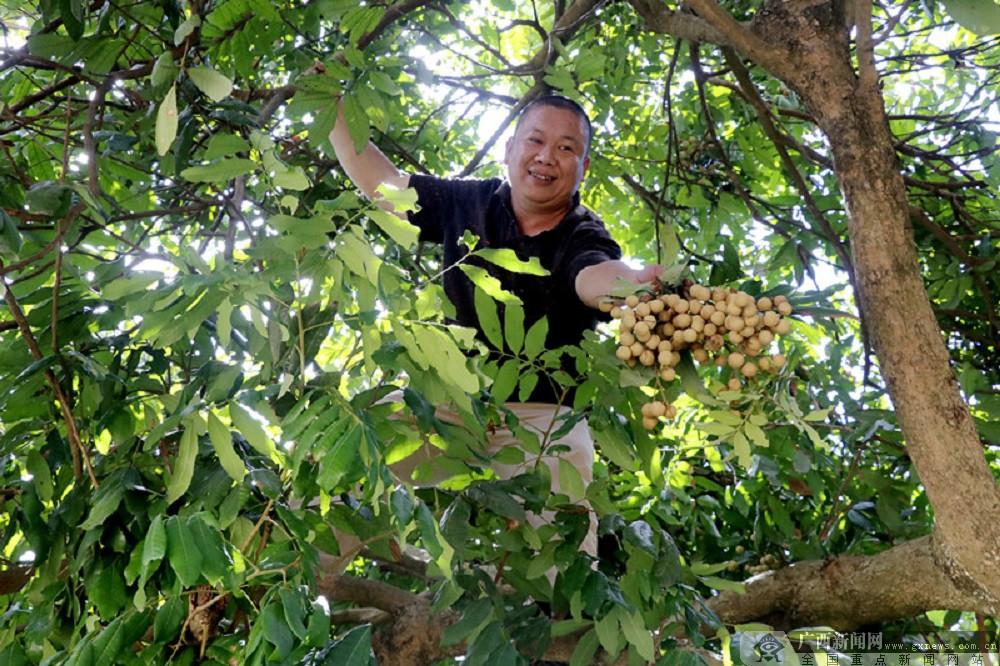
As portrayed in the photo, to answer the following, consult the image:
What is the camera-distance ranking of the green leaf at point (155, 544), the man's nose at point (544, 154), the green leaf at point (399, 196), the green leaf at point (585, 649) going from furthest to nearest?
the man's nose at point (544, 154), the green leaf at point (585, 649), the green leaf at point (399, 196), the green leaf at point (155, 544)

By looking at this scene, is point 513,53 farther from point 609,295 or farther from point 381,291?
point 381,291

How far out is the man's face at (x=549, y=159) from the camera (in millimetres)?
2449

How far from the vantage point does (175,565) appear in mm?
1200

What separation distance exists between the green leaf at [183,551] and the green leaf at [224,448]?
0.10m

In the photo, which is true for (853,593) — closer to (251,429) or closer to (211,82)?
(251,429)

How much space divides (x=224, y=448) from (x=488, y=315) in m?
0.53

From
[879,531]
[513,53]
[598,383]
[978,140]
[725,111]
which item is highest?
[513,53]

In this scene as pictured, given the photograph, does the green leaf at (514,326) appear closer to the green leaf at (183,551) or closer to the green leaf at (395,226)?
the green leaf at (395,226)

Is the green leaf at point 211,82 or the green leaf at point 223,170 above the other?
the green leaf at point 211,82

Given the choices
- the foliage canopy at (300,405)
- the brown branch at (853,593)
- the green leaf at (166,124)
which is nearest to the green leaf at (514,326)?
the foliage canopy at (300,405)

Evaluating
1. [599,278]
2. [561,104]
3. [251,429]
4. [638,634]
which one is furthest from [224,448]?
[561,104]

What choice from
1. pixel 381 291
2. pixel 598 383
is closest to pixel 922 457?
pixel 598 383

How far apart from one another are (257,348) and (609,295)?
2.09ft

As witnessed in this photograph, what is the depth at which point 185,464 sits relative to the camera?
1345mm
